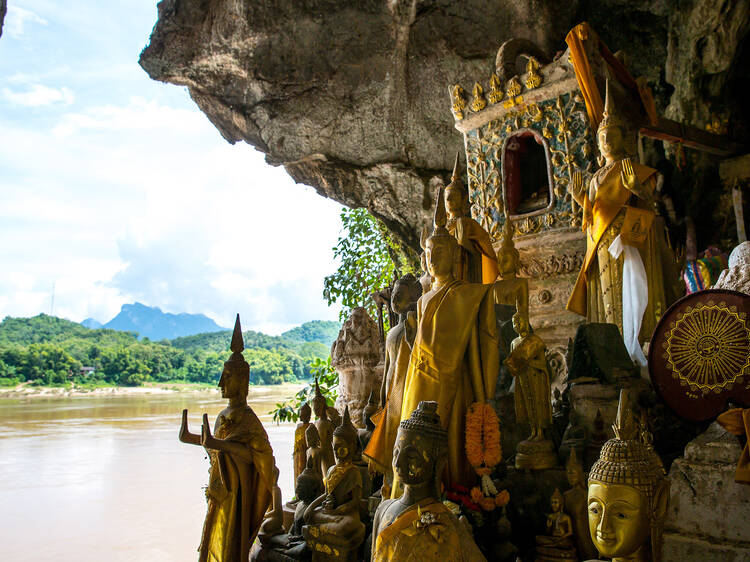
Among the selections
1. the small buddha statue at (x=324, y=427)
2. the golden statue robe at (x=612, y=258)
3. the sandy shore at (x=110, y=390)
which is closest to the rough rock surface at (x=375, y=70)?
the golden statue robe at (x=612, y=258)

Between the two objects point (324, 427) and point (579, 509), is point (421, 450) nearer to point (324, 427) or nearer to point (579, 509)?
point (579, 509)

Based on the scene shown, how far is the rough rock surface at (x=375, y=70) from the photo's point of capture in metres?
9.84

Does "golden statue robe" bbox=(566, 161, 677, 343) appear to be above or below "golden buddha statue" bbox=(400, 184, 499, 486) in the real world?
above

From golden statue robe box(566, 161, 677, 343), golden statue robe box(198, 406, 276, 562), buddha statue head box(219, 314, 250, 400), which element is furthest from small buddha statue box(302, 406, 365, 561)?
golden statue robe box(566, 161, 677, 343)

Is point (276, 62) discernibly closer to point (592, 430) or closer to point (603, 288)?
point (603, 288)

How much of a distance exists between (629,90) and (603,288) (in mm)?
3093

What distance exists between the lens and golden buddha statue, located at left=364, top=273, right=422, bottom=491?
3.74 meters

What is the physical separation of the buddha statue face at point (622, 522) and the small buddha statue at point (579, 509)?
1.05 metres

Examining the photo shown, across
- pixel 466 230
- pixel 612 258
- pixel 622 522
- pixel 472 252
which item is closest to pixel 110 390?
pixel 466 230

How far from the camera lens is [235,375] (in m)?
4.19

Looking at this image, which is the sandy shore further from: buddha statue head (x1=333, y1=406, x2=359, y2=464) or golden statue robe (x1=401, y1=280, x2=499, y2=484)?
golden statue robe (x1=401, y1=280, x2=499, y2=484)

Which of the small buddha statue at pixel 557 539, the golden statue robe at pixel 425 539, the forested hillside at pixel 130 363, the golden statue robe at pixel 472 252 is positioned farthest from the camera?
the forested hillside at pixel 130 363

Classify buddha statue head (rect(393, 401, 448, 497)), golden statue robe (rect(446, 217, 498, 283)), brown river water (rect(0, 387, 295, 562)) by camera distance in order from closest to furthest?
buddha statue head (rect(393, 401, 448, 497)) < golden statue robe (rect(446, 217, 498, 283)) < brown river water (rect(0, 387, 295, 562))

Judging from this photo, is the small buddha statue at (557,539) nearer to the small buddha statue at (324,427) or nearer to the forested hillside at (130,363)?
the small buddha statue at (324,427)
